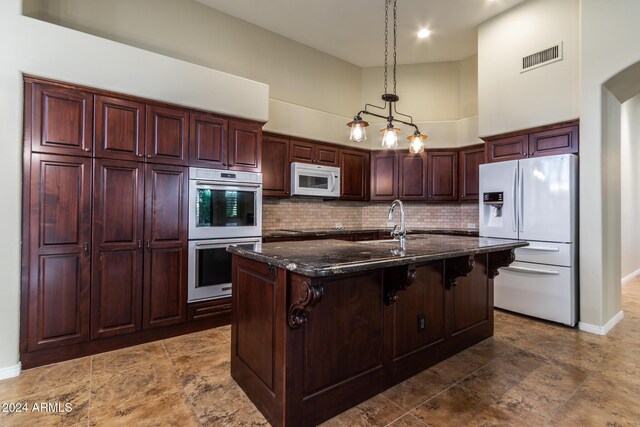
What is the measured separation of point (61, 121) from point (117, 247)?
1155 millimetres

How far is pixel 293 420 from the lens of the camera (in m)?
1.74

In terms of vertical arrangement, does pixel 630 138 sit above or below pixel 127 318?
above

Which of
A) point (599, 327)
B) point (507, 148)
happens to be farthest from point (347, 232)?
point (599, 327)

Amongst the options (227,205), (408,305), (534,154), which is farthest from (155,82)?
(534,154)

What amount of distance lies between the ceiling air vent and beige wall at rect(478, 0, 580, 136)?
47mm

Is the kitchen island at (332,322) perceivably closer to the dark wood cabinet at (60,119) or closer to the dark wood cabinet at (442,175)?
the dark wood cabinet at (60,119)

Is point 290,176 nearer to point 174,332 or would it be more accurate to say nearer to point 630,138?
point 174,332

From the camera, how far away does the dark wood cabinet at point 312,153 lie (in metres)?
4.56

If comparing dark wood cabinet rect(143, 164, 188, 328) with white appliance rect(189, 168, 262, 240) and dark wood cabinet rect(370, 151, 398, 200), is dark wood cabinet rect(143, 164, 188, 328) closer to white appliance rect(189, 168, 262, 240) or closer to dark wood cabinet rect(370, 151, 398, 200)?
white appliance rect(189, 168, 262, 240)

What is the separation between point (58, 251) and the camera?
2.61 meters

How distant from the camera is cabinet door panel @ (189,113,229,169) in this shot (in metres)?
3.30

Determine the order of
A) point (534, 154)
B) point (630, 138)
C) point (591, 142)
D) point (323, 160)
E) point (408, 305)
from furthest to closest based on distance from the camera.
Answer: point (630, 138) < point (323, 160) < point (534, 154) < point (591, 142) < point (408, 305)

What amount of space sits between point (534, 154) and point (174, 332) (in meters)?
4.59

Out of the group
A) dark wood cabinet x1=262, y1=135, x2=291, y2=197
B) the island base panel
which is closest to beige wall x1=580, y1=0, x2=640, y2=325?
the island base panel
